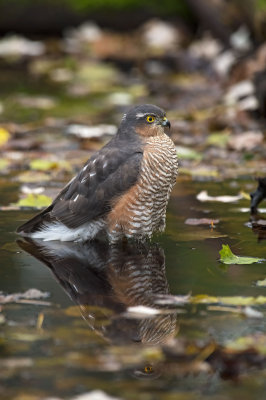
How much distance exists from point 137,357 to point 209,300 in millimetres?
805

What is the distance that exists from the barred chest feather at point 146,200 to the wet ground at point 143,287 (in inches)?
6.0

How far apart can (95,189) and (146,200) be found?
0.40m

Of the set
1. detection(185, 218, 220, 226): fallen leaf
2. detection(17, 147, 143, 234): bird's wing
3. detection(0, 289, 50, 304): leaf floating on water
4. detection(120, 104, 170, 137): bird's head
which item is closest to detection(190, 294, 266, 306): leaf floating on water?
detection(0, 289, 50, 304): leaf floating on water

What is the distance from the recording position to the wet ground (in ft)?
11.9

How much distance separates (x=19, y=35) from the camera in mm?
16953

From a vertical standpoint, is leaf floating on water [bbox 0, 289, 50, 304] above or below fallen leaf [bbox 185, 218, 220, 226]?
below

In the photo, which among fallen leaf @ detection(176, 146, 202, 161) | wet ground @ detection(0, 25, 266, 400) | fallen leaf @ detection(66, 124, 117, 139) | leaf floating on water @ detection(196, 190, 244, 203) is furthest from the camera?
fallen leaf @ detection(66, 124, 117, 139)

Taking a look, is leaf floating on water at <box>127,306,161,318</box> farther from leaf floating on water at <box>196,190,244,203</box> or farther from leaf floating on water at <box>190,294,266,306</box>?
leaf floating on water at <box>196,190,244,203</box>

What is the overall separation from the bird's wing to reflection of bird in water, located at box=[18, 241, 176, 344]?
0.61 feet

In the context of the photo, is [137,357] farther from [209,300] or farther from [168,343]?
[209,300]

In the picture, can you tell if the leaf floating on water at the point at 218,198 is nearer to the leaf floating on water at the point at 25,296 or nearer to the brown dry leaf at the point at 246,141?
the brown dry leaf at the point at 246,141

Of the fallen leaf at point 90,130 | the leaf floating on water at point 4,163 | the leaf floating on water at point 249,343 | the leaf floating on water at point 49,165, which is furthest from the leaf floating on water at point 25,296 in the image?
the fallen leaf at point 90,130

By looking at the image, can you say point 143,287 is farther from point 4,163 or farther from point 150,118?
point 4,163

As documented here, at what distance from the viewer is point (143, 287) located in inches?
192
